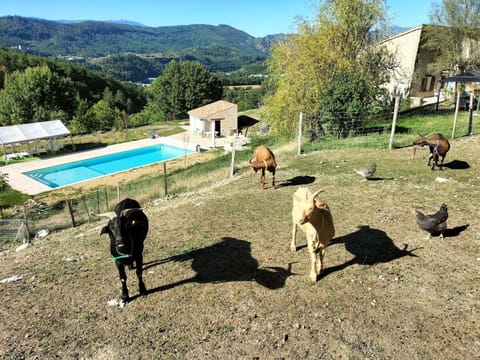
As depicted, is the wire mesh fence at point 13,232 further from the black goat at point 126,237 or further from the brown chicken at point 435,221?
the brown chicken at point 435,221

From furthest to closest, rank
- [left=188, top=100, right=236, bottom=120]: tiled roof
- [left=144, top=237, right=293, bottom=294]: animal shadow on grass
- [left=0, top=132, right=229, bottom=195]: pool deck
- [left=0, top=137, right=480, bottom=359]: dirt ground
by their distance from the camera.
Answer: [left=188, top=100, right=236, bottom=120]: tiled roof → [left=0, top=132, right=229, bottom=195]: pool deck → [left=144, top=237, right=293, bottom=294]: animal shadow on grass → [left=0, top=137, right=480, bottom=359]: dirt ground

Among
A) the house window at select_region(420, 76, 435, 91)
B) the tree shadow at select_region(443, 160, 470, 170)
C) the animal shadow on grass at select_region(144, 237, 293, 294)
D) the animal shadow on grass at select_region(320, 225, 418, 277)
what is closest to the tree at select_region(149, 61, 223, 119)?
the house window at select_region(420, 76, 435, 91)

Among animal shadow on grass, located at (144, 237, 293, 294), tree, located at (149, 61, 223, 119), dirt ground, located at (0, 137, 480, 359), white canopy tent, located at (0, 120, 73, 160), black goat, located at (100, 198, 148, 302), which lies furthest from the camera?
tree, located at (149, 61, 223, 119)

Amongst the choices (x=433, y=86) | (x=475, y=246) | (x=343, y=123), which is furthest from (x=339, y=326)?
(x=433, y=86)

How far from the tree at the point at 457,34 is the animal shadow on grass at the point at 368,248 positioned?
24.8 m

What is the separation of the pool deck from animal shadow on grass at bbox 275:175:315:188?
61.0 feet

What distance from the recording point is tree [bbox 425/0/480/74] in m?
24.0

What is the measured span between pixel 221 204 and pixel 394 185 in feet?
18.3

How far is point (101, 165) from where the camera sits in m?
30.2

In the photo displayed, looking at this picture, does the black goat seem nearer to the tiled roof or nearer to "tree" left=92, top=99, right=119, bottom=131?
the tiled roof

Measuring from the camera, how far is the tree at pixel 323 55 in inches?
805

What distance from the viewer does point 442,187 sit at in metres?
9.78

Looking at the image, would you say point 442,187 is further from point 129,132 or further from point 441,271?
point 129,132

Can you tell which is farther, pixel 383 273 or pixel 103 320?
pixel 383 273
